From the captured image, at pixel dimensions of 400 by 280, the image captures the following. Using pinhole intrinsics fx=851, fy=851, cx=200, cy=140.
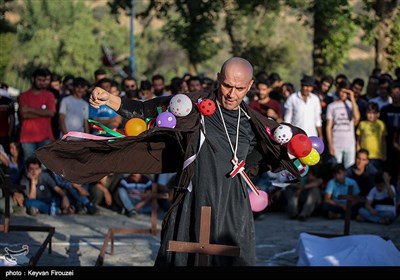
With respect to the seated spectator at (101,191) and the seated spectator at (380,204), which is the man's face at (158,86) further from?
the seated spectator at (380,204)

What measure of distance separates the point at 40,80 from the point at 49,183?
1.49 meters

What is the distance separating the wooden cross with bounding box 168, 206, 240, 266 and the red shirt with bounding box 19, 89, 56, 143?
Answer: 6.83 metres

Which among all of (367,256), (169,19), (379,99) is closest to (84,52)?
(169,19)

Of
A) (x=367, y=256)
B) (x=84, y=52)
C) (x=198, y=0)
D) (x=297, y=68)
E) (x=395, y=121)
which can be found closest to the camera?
(x=367, y=256)

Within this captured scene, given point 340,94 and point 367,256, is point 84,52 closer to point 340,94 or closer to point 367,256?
point 340,94

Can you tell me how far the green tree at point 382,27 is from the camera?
17.9m

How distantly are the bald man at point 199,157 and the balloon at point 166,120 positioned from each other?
0.04 meters

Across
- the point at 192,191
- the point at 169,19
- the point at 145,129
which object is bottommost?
the point at 192,191

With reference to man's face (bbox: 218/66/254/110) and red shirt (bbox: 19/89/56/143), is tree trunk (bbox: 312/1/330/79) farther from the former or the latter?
man's face (bbox: 218/66/254/110)

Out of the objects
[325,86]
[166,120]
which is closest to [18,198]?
[325,86]

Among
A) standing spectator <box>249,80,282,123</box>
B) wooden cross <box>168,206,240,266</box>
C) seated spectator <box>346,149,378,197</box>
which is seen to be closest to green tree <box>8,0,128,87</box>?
standing spectator <box>249,80,282,123</box>

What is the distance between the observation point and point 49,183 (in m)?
12.3

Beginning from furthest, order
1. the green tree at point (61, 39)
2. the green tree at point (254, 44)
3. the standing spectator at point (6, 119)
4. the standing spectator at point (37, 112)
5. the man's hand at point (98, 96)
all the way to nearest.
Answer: the green tree at point (61, 39)
the green tree at point (254, 44)
the standing spectator at point (37, 112)
the standing spectator at point (6, 119)
the man's hand at point (98, 96)

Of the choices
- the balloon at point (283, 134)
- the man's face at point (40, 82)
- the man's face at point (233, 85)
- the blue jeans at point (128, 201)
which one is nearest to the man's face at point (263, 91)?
the blue jeans at point (128, 201)
